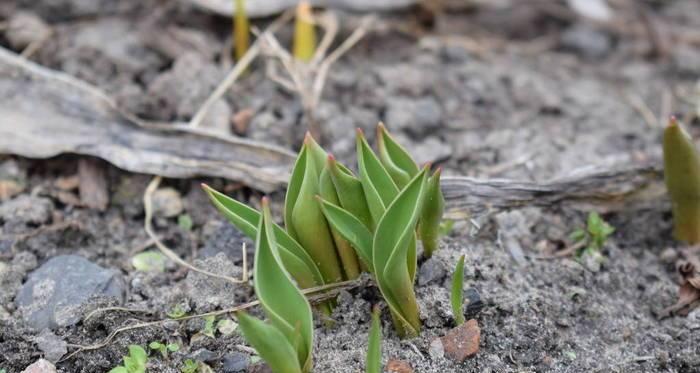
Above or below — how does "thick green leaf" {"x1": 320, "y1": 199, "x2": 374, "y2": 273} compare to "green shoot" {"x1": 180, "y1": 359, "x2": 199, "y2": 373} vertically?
above

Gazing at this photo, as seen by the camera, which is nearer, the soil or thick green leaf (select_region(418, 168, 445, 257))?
thick green leaf (select_region(418, 168, 445, 257))

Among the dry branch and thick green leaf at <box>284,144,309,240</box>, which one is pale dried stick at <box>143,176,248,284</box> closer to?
the dry branch

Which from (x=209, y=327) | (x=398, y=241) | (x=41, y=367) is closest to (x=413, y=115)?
(x=209, y=327)

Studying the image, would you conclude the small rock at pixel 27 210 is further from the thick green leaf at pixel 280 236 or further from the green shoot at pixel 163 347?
the thick green leaf at pixel 280 236

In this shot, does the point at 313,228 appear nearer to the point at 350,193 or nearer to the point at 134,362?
the point at 350,193

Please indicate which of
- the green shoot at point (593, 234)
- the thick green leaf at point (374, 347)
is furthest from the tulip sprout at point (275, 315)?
the green shoot at point (593, 234)

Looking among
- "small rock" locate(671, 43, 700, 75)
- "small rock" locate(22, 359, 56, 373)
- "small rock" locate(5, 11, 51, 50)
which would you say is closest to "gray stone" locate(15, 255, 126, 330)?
"small rock" locate(22, 359, 56, 373)
